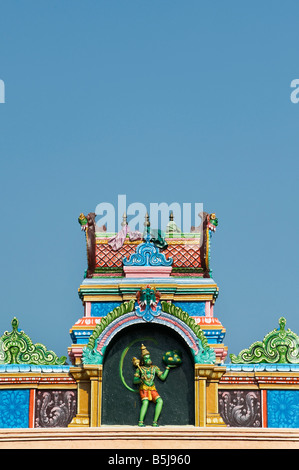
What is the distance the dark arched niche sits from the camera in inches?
910

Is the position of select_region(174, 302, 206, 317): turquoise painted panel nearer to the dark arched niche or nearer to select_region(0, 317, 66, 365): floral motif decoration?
the dark arched niche

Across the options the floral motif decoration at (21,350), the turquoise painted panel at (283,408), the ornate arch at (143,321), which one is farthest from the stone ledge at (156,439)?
the floral motif decoration at (21,350)

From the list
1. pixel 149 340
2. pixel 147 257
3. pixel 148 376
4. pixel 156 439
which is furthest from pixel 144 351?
pixel 147 257

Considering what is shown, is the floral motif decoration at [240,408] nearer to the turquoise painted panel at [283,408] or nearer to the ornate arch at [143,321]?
the turquoise painted panel at [283,408]

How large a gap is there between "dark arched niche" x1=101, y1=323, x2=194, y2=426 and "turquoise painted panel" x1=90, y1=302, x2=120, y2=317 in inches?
27.5

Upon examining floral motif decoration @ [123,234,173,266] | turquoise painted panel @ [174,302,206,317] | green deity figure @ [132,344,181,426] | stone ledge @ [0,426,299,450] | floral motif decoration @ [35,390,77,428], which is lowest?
stone ledge @ [0,426,299,450]

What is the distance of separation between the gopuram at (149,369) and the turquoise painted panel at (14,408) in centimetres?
2

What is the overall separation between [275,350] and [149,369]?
2206 millimetres

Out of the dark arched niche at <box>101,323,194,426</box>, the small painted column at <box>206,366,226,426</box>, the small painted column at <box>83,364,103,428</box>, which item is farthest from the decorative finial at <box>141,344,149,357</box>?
the small painted column at <box>206,366,226,426</box>

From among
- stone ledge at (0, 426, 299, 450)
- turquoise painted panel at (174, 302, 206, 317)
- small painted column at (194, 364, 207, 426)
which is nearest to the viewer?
stone ledge at (0, 426, 299, 450)

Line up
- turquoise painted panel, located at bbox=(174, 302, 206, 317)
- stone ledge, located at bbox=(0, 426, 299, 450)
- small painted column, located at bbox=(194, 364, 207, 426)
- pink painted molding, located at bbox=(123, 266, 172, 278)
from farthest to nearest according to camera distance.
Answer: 1. pink painted molding, located at bbox=(123, 266, 172, 278)
2. turquoise painted panel, located at bbox=(174, 302, 206, 317)
3. small painted column, located at bbox=(194, 364, 207, 426)
4. stone ledge, located at bbox=(0, 426, 299, 450)

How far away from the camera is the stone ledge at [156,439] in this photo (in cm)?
2262
